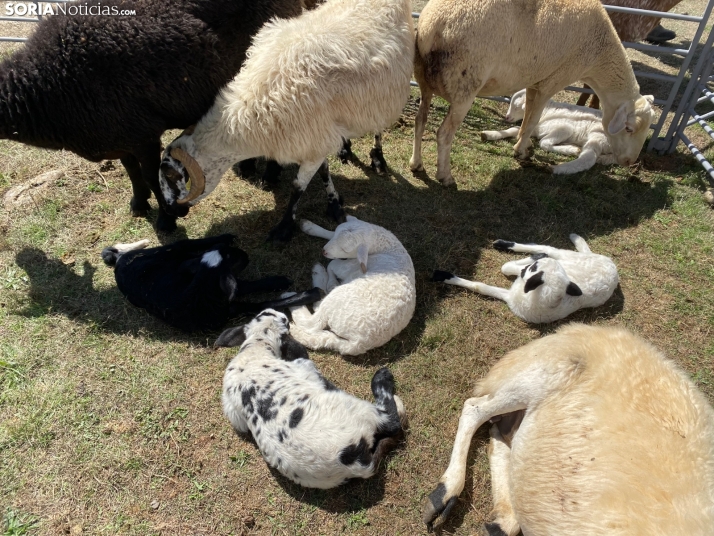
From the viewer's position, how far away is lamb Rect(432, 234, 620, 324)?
396 cm

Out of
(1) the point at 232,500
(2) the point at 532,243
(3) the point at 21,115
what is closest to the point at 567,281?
(2) the point at 532,243

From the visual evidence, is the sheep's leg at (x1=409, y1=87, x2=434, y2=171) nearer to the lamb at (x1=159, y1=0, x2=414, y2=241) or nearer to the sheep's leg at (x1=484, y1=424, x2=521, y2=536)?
the lamb at (x1=159, y1=0, x2=414, y2=241)

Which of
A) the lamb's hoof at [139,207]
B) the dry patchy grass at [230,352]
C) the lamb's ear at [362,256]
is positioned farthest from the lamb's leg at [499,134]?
the lamb's hoof at [139,207]

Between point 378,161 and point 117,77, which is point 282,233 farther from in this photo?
point 117,77

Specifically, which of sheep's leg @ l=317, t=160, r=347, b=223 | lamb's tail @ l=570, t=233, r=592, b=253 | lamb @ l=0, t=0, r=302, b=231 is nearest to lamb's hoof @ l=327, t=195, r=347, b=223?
sheep's leg @ l=317, t=160, r=347, b=223

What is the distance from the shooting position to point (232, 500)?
3178 millimetres

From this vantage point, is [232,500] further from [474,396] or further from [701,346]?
[701,346]

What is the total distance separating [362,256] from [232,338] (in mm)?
1316

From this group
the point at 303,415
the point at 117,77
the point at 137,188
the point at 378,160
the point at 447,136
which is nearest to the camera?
the point at 303,415

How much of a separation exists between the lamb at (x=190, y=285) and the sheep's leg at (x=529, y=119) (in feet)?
12.4

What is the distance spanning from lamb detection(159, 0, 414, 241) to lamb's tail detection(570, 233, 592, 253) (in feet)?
8.08

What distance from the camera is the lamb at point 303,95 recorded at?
14.1ft

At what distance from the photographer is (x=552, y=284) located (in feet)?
13.0

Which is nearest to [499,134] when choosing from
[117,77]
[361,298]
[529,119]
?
[529,119]
